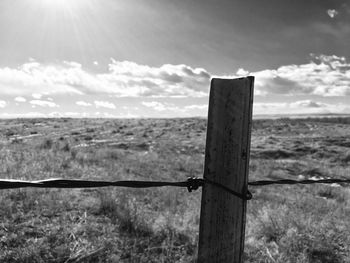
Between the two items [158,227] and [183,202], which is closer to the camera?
[158,227]

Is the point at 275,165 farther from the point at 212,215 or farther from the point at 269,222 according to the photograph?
the point at 212,215

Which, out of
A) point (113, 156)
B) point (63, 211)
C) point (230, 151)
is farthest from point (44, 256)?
point (113, 156)

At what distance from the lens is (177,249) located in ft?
11.7

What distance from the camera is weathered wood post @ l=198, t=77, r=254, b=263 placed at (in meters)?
1.46

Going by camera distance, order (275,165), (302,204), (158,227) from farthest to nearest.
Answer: (275,165) → (302,204) → (158,227)

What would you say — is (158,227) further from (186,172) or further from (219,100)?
(186,172)

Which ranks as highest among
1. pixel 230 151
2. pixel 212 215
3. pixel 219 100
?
pixel 219 100

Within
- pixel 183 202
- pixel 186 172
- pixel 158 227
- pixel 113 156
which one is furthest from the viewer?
pixel 113 156

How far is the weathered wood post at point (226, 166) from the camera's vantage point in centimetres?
146

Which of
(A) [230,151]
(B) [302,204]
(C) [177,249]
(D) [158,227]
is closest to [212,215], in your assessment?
(A) [230,151]

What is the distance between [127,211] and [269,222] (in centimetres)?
215

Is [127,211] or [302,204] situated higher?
[127,211]

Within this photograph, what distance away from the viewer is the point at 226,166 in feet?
4.83

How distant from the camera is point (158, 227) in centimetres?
403
